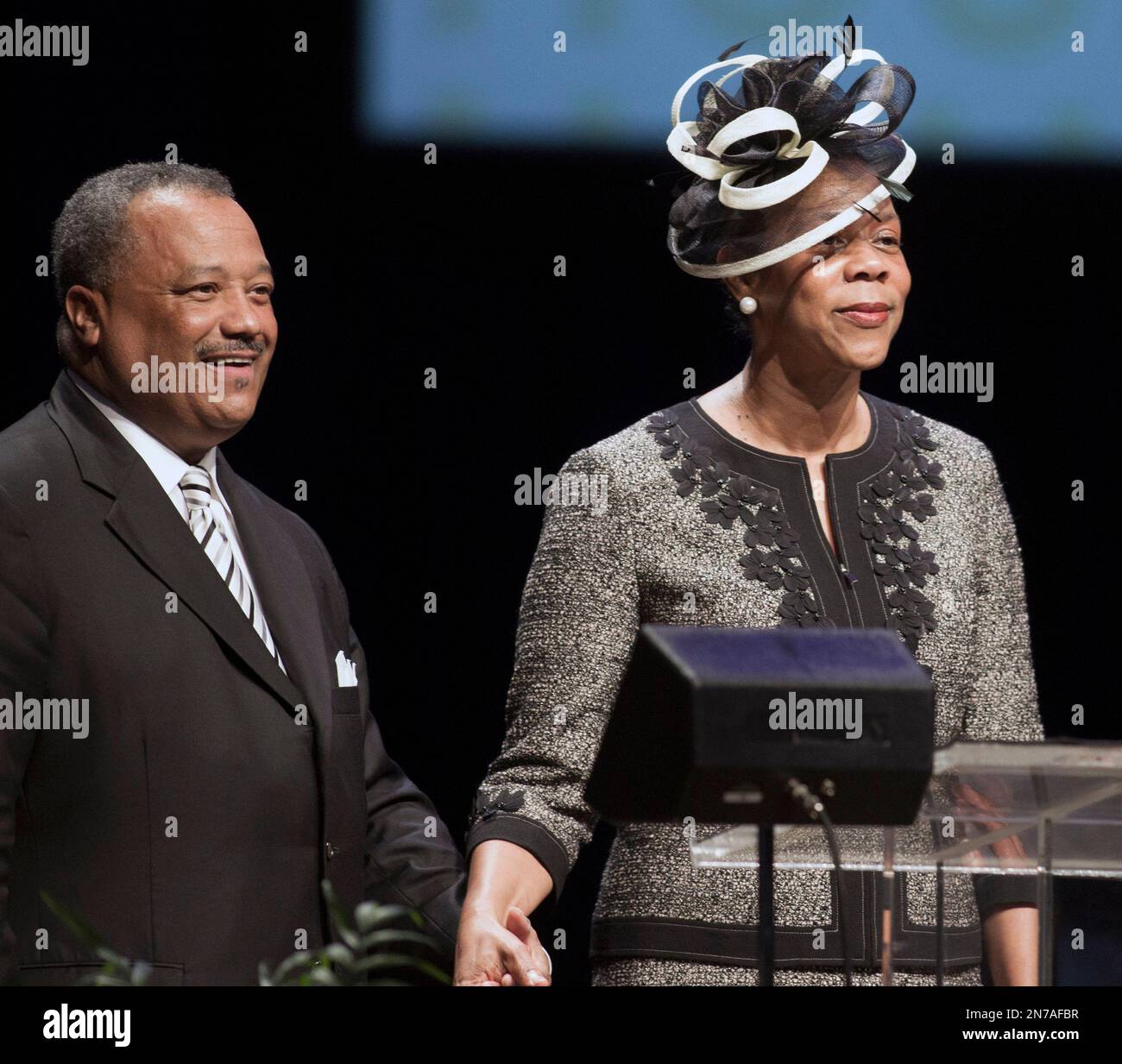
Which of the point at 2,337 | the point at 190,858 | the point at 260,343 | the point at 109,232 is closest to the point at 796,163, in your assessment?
the point at 260,343

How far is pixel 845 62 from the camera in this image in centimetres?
276

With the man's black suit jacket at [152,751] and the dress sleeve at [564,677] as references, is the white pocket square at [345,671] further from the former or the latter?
the dress sleeve at [564,677]

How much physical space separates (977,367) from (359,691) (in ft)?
5.90

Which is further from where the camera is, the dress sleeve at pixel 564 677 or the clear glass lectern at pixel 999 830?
the dress sleeve at pixel 564 677

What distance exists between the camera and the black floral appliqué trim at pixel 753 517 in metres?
2.54

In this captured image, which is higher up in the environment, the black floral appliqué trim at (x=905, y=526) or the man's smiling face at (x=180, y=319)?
the man's smiling face at (x=180, y=319)

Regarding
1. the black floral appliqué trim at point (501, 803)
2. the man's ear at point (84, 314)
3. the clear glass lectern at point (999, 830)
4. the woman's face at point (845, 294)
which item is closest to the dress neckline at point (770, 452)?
the woman's face at point (845, 294)

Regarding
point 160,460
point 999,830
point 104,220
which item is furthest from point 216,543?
point 999,830

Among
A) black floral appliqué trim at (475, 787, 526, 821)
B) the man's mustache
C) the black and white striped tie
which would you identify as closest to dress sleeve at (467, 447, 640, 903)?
black floral appliqué trim at (475, 787, 526, 821)

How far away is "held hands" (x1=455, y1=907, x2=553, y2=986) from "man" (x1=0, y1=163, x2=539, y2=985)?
0.27 m

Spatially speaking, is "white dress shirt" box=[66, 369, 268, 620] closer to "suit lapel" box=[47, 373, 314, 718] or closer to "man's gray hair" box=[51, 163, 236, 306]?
"suit lapel" box=[47, 373, 314, 718]

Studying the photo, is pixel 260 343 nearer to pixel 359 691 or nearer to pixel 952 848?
pixel 359 691

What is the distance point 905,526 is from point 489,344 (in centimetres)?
148

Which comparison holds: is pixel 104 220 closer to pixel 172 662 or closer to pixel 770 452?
pixel 172 662
